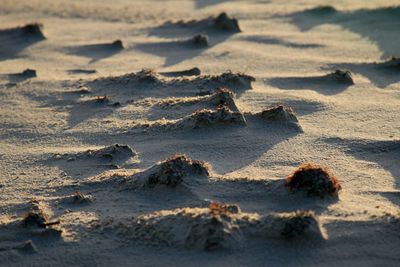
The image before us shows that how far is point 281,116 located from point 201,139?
40cm

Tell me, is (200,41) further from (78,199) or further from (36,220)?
(36,220)

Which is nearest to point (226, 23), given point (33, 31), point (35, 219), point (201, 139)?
point (33, 31)

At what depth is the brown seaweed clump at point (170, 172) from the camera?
255 centimetres

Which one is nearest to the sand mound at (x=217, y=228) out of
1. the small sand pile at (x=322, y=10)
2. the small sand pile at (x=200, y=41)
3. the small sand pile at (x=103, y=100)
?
the small sand pile at (x=103, y=100)

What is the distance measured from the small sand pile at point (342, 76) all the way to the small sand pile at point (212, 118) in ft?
2.79

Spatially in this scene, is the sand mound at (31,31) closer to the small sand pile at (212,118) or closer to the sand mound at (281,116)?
the small sand pile at (212,118)

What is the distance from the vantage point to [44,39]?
15.6 feet

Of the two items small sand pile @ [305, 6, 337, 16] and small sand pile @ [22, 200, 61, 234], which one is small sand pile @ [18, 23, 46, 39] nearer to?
small sand pile @ [305, 6, 337, 16]

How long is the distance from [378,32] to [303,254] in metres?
2.77

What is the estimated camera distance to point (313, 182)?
2424 millimetres

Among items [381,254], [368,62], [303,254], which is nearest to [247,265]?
[303,254]

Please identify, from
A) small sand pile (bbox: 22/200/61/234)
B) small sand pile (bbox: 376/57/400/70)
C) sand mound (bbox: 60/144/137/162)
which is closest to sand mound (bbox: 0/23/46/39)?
sand mound (bbox: 60/144/137/162)

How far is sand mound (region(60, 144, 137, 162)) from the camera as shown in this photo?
288cm

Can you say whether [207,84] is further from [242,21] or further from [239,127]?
[242,21]
